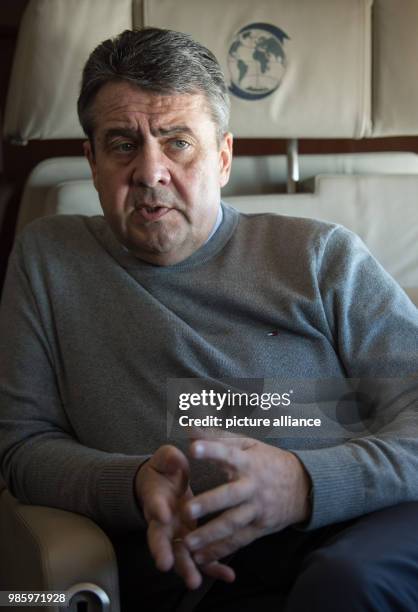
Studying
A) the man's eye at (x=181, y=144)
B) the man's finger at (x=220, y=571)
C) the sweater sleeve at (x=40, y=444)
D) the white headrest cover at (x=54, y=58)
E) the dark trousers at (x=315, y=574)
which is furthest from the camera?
the white headrest cover at (x=54, y=58)

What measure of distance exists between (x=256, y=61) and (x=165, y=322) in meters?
0.69

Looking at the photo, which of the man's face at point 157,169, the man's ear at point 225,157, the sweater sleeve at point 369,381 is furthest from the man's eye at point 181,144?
the sweater sleeve at point 369,381

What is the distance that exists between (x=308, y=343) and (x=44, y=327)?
1.52 ft

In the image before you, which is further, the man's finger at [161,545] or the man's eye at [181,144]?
the man's eye at [181,144]

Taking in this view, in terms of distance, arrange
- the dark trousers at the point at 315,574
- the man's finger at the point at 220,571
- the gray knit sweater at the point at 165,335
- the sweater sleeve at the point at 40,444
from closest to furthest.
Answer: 1. the dark trousers at the point at 315,574
2. the man's finger at the point at 220,571
3. the sweater sleeve at the point at 40,444
4. the gray knit sweater at the point at 165,335

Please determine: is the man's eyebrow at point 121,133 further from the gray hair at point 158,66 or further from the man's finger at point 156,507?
the man's finger at point 156,507

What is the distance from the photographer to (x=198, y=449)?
1115 mm

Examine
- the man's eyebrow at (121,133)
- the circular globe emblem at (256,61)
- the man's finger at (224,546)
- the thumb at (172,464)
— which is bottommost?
the man's finger at (224,546)

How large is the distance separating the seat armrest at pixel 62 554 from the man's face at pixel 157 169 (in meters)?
0.51

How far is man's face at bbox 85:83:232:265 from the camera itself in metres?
1.49

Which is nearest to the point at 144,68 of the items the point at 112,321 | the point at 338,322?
the point at 112,321

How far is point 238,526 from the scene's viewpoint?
1.14 meters

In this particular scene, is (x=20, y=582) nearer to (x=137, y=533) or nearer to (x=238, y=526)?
(x=137, y=533)

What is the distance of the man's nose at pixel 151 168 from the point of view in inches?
58.1
